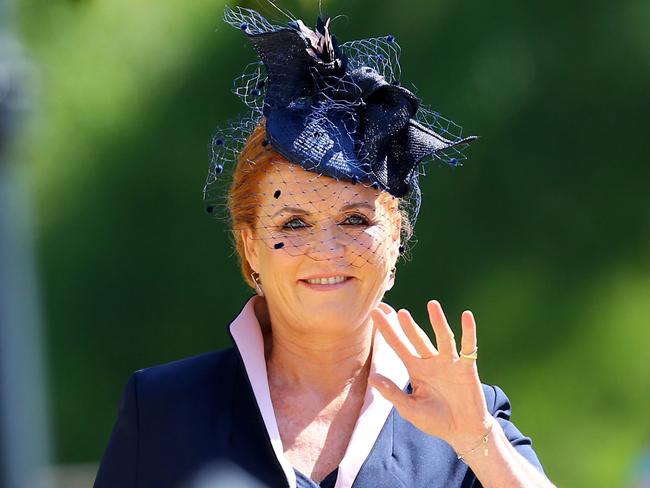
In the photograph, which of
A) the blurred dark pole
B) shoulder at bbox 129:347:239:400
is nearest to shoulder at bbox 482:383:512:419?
shoulder at bbox 129:347:239:400

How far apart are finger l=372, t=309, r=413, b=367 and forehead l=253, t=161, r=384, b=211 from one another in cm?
26

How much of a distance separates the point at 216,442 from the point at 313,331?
0.29m

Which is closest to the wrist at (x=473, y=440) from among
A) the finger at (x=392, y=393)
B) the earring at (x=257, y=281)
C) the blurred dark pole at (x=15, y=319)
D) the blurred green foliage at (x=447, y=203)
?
the finger at (x=392, y=393)

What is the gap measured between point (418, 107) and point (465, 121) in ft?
6.17

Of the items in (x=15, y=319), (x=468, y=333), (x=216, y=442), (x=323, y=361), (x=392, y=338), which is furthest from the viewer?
(x=323, y=361)

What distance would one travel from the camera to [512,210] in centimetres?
441

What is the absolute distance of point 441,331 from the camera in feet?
6.66

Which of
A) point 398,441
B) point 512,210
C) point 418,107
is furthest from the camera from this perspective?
point 512,210

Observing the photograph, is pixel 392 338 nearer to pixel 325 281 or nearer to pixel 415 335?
pixel 415 335

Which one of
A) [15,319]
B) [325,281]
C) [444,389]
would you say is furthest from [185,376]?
[15,319]

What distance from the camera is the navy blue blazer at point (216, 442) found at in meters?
2.21

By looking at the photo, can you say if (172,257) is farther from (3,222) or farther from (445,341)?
(3,222)

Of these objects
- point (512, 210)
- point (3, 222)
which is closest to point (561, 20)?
point (512, 210)

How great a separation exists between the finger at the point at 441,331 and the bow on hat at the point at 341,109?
15.2 inches
